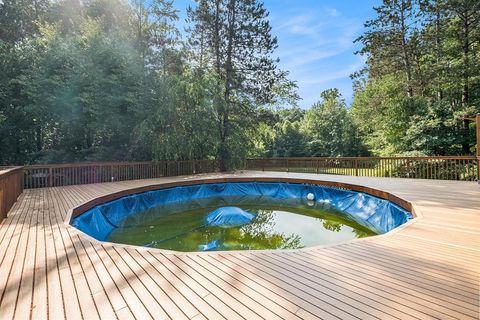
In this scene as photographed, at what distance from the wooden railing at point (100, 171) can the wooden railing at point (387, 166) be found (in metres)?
3.98

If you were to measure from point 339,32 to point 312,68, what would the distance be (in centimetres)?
846

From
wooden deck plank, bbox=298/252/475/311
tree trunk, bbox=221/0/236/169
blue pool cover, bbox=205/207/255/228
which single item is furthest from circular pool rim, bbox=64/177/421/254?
tree trunk, bbox=221/0/236/169

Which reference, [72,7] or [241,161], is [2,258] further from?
[72,7]

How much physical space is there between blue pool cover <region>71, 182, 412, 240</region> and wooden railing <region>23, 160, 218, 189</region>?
1.83m

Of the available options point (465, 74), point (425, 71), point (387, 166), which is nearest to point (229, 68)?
point (387, 166)

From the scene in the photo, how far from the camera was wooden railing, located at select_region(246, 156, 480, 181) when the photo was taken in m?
7.59

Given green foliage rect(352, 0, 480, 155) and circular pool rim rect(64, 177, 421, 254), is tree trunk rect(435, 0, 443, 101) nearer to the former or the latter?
green foliage rect(352, 0, 480, 155)

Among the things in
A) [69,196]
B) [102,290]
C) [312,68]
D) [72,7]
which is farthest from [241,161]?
[312,68]

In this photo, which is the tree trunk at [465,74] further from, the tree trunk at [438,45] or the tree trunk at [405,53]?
the tree trunk at [405,53]

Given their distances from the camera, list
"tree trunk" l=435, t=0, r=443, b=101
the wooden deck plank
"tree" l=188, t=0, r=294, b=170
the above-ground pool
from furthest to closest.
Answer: "tree" l=188, t=0, r=294, b=170
"tree trunk" l=435, t=0, r=443, b=101
the above-ground pool
the wooden deck plank

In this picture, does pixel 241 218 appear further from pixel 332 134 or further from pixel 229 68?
pixel 332 134

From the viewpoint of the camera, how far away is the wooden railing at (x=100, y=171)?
724 centimetres

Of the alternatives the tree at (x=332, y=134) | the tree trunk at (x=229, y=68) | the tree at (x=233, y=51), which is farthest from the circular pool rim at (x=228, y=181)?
the tree at (x=332, y=134)

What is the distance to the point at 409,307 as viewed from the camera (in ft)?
5.41
